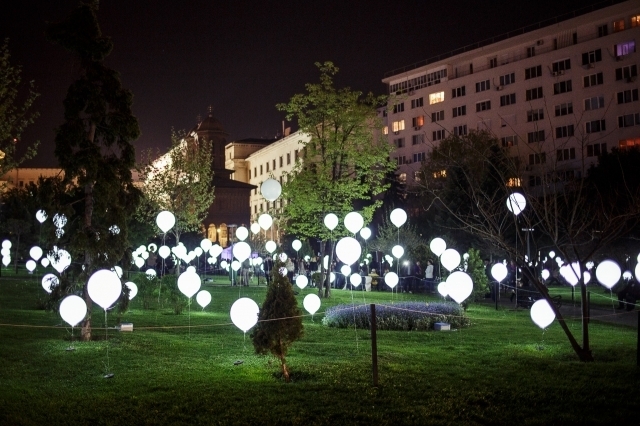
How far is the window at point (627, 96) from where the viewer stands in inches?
2258

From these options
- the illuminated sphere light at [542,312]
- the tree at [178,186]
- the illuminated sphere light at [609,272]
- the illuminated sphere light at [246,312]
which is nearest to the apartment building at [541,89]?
the tree at [178,186]

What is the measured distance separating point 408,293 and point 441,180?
21635mm

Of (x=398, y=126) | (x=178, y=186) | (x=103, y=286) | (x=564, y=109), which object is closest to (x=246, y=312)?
(x=103, y=286)

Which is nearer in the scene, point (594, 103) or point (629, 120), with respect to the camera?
point (629, 120)

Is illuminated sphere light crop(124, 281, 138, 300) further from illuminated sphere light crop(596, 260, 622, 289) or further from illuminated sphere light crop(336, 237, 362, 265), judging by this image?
illuminated sphere light crop(596, 260, 622, 289)

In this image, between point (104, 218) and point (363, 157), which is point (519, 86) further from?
point (104, 218)

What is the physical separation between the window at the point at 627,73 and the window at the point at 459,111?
20.0 meters

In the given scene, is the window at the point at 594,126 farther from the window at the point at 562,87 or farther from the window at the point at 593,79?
the window at the point at 562,87

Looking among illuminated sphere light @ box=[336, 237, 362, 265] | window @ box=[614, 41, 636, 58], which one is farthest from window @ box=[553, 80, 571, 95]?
illuminated sphere light @ box=[336, 237, 362, 265]

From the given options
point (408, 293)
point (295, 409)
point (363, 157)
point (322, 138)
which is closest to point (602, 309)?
point (408, 293)

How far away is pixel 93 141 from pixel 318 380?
835 centimetres

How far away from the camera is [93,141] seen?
15.1m

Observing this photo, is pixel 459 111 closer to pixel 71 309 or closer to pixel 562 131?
pixel 562 131

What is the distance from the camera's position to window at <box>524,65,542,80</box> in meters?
66.6
